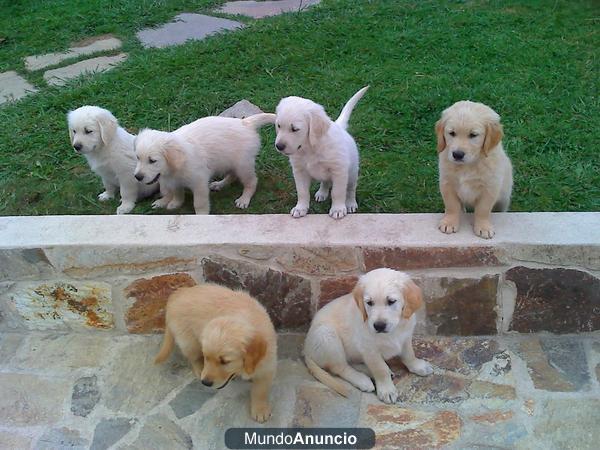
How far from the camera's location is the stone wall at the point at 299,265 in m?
3.55

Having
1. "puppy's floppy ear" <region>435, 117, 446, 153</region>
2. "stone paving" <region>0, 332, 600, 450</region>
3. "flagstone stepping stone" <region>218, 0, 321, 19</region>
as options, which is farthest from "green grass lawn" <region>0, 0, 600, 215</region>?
"stone paving" <region>0, 332, 600, 450</region>

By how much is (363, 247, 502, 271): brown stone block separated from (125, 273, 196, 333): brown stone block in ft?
3.82

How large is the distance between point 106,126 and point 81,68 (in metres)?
3.13

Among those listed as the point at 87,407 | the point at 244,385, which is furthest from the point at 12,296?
the point at 244,385

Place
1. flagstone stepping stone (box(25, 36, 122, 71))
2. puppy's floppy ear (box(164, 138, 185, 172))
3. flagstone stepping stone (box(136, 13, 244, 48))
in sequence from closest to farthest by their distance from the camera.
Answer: puppy's floppy ear (box(164, 138, 185, 172)) → flagstone stepping stone (box(25, 36, 122, 71)) → flagstone stepping stone (box(136, 13, 244, 48))

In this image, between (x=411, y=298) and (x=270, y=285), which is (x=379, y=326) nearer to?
(x=411, y=298)

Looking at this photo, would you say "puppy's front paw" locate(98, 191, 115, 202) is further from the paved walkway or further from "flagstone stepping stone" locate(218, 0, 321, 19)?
"flagstone stepping stone" locate(218, 0, 321, 19)

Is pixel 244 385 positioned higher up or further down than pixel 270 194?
further down

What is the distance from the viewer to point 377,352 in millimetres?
3330

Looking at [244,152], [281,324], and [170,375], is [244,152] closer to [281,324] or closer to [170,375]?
[281,324]

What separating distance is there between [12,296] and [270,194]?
191 centimetres

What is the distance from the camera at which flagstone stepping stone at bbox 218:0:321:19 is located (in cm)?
845

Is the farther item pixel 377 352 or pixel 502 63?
pixel 502 63

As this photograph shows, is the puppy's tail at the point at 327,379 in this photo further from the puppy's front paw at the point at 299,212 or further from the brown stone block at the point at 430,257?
the puppy's front paw at the point at 299,212
